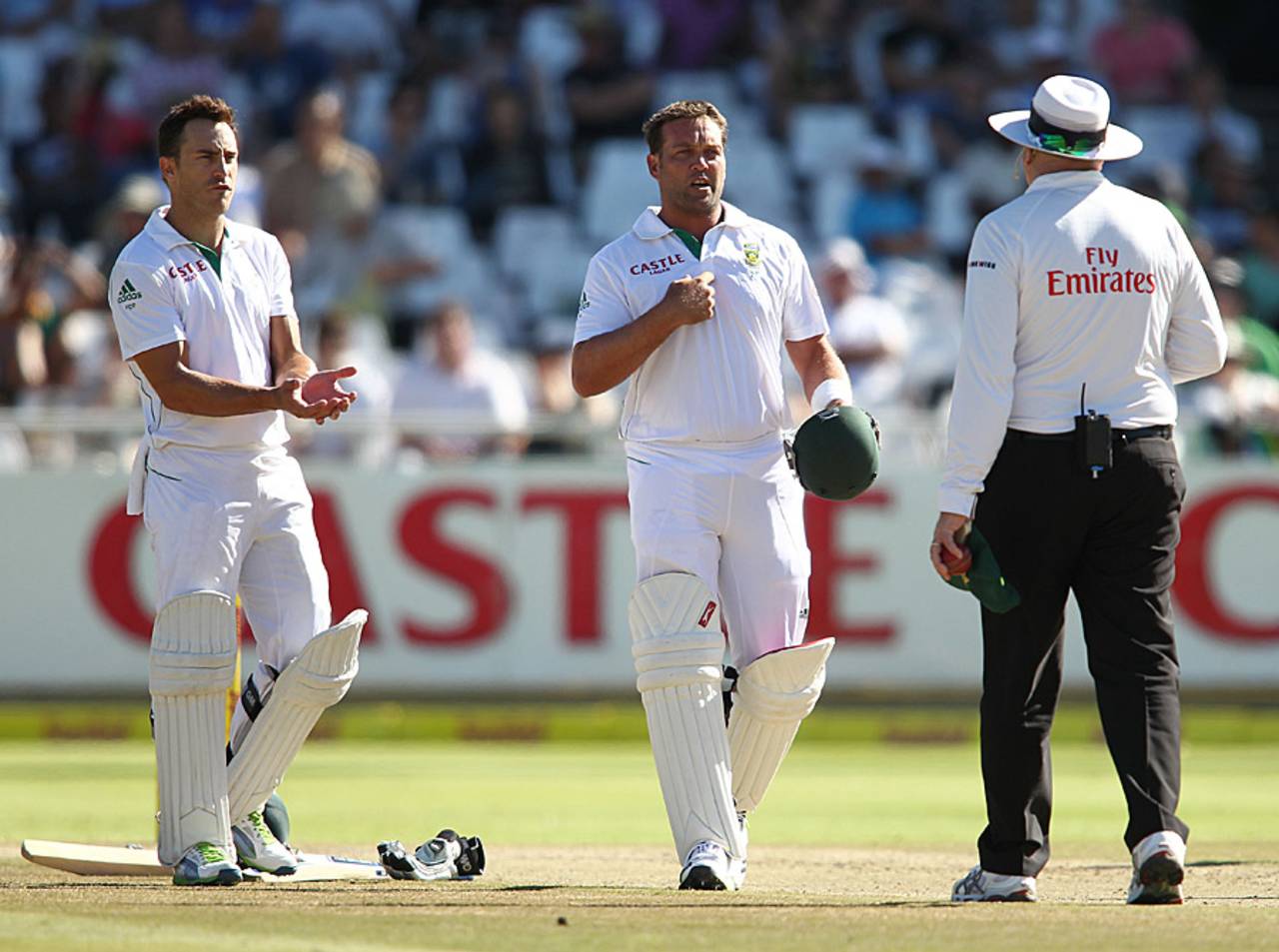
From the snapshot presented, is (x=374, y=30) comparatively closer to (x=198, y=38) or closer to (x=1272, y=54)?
(x=198, y=38)

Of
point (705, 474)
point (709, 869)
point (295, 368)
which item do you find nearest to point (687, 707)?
point (709, 869)

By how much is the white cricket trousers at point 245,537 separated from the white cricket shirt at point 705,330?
0.97 m

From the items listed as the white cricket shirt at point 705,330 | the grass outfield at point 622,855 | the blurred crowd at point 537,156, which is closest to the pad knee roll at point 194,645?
the grass outfield at point 622,855

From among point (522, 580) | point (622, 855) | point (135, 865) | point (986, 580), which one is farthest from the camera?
point (522, 580)

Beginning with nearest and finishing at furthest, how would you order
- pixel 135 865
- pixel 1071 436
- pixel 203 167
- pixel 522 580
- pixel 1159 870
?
pixel 1159 870 → pixel 1071 436 → pixel 203 167 → pixel 135 865 → pixel 522 580

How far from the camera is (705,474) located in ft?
20.9

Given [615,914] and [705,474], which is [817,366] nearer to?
[705,474]

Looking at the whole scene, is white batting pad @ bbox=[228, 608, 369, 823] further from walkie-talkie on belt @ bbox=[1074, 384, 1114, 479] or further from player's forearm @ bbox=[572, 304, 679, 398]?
walkie-talkie on belt @ bbox=[1074, 384, 1114, 479]

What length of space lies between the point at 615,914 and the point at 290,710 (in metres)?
1.46

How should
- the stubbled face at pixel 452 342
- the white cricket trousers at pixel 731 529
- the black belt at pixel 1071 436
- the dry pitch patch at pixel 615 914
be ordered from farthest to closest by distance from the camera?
1. the stubbled face at pixel 452 342
2. the white cricket trousers at pixel 731 529
3. the black belt at pixel 1071 436
4. the dry pitch patch at pixel 615 914

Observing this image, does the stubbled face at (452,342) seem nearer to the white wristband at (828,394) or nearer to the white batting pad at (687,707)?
the white wristband at (828,394)

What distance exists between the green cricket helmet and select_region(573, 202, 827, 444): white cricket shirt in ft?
0.63

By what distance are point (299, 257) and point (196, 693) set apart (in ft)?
28.5

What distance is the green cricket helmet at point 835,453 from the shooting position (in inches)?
247
